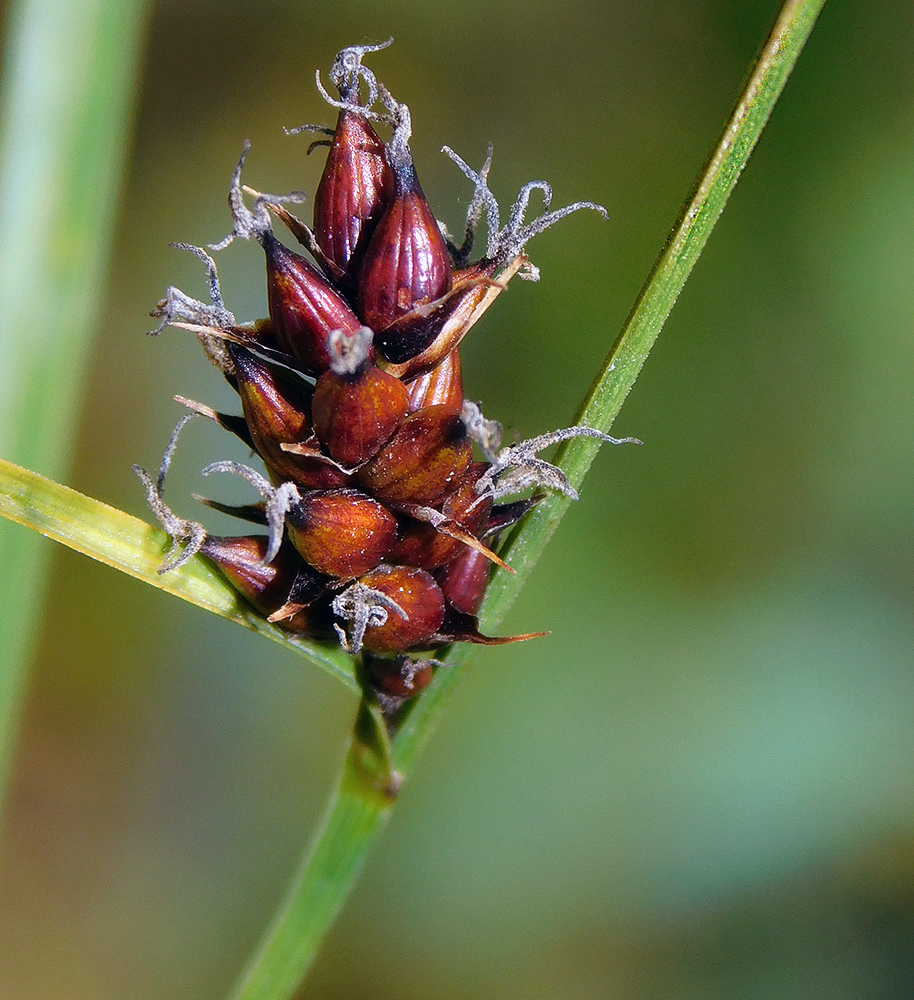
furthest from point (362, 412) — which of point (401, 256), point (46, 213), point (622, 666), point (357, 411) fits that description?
point (622, 666)

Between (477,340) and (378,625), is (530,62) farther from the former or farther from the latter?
(378,625)

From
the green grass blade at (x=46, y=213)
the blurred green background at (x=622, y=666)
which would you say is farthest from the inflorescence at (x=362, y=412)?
the blurred green background at (x=622, y=666)

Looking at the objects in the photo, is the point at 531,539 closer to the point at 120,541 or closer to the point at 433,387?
the point at 433,387

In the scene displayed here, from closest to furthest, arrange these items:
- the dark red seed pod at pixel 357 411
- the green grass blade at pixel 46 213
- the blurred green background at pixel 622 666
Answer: the dark red seed pod at pixel 357 411 → the green grass blade at pixel 46 213 → the blurred green background at pixel 622 666

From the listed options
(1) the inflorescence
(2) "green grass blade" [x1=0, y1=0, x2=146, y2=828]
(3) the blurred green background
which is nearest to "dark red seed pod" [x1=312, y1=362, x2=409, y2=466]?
(1) the inflorescence

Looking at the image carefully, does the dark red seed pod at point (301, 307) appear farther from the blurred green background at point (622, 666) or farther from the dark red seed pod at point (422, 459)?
the blurred green background at point (622, 666)

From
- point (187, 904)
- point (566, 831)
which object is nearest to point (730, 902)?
point (566, 831)
